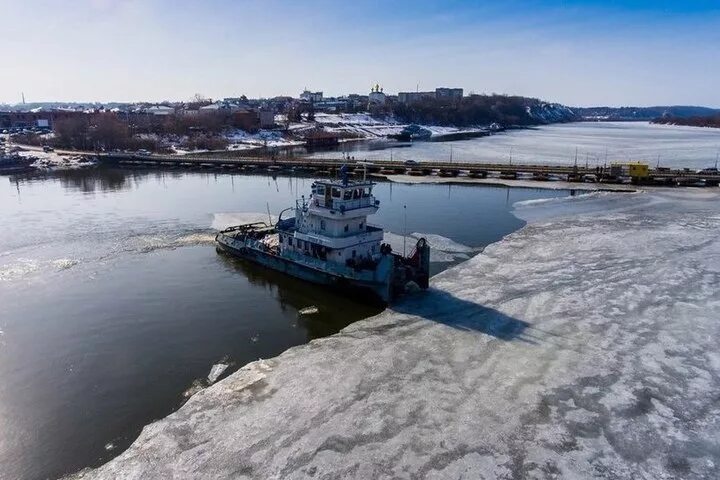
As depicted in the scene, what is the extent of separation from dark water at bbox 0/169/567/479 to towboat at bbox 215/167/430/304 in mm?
1059

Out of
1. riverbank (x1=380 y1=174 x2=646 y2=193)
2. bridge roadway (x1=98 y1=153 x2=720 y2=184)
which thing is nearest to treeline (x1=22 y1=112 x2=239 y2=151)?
bridge roadway (x1=98 y1=153 x2=720 y2=184)

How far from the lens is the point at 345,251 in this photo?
25.1 meters

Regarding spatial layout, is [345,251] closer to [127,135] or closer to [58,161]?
[58,161]

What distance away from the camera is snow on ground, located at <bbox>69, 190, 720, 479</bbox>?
12.3 meters

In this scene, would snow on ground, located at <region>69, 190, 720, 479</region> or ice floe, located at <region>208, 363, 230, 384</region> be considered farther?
ice floe, located at <region>208, 363, 230, 384</region>

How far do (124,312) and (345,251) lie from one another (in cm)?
1046

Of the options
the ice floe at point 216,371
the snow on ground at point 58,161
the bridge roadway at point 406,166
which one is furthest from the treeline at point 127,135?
the ice floe at point 216,371

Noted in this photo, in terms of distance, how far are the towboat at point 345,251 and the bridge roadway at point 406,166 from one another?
94.7ft

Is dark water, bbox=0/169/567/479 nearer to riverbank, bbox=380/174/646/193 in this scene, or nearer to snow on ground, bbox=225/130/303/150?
riverbank, bbox=380/174/646/193

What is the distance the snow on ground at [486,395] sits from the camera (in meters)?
12.3

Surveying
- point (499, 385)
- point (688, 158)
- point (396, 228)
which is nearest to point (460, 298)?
point (499, 385)

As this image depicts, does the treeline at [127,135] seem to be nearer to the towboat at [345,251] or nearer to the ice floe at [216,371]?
the towboat at [345,251]

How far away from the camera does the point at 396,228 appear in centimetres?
3725

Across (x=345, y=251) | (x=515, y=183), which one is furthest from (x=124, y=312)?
(x=515, y=183)
